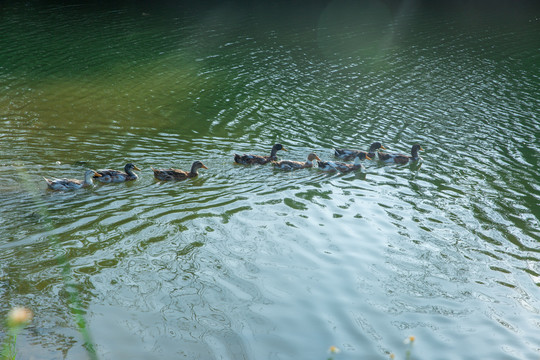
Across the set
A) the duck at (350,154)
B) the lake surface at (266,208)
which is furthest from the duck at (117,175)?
the duck at (350,154)

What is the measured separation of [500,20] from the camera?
3834 cm

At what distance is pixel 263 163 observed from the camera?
45.9 ft

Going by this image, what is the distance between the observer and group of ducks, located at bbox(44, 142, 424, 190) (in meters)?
12.0

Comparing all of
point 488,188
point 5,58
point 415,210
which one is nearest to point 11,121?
point 5,58

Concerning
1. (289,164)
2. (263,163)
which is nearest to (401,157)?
(289,164)

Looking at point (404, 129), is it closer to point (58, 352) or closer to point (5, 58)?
point (58, 352)

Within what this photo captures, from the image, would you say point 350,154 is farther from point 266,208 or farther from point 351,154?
point 266,208

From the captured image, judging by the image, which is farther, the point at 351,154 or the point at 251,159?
the point at 351,154

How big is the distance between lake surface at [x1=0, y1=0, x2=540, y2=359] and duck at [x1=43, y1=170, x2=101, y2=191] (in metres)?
0.26

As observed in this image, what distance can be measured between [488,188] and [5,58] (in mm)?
20232

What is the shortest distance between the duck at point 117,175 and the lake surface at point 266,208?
231 mm

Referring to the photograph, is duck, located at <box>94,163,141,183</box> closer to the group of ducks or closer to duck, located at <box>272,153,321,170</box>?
the group of ducks

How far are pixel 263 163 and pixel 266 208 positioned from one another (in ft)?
9.34

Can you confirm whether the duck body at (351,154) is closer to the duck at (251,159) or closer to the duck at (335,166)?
the duck at (335,166)
